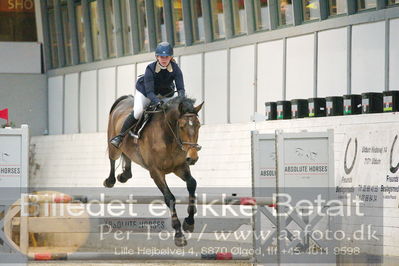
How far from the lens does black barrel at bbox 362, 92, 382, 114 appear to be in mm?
13953

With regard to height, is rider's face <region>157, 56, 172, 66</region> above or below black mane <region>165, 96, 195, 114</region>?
above

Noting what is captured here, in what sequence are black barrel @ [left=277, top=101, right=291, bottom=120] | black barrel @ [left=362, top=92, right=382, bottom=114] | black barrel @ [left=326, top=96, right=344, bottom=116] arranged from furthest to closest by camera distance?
1. black barrel @ [left=277, top=101, right=291, bottom=120]
2. black barrel @ [left=326, top=96, right=344, bottom=116]
3. black barrel @ [left=362, top=92, right=382, bottom=114]

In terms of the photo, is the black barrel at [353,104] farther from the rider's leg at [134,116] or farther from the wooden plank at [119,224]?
the rider's leg at [134,116]

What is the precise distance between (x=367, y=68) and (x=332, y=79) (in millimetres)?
903

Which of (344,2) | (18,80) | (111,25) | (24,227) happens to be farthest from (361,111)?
(18,80)

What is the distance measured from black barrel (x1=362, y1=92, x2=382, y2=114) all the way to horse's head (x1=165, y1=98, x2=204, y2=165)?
11.8 ft

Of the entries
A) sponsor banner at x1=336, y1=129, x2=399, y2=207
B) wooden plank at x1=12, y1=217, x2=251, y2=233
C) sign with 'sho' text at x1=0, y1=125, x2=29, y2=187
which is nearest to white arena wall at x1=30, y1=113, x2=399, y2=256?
sponsor banner at x1=336, y1=129, x2=399, y2=207

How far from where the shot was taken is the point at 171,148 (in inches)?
460

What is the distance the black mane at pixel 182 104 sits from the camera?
11.1 m

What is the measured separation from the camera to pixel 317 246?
11320 millimetres

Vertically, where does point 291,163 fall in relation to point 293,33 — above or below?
below

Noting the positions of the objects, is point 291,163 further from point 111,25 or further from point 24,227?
point 111,25

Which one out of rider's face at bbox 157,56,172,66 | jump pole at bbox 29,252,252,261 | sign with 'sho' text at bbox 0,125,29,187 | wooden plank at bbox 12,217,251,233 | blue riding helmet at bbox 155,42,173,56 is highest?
blue riding helmet at bbox 155,42,173,56

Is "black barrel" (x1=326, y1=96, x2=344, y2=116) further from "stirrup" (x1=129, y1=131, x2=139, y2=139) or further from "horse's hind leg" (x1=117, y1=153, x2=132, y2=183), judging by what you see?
"stirrup" (x1=129, y1=131, x2=139, y2=139)
